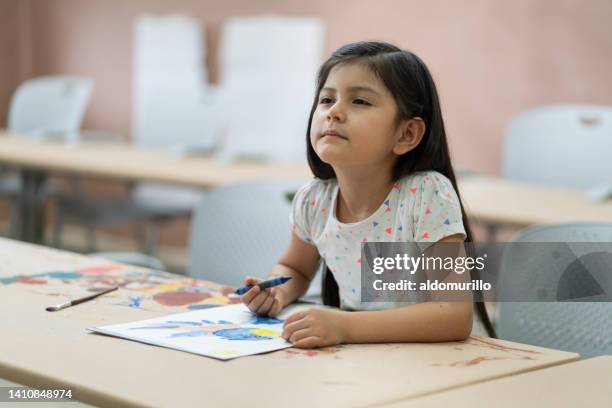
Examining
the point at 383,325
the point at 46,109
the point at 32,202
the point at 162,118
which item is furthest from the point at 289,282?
the point at 46,109

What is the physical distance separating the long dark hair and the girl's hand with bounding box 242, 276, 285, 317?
0.29 metres

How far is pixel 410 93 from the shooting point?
1.67m

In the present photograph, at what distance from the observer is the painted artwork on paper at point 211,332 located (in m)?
1.35

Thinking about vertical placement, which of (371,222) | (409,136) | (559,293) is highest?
(409,136)

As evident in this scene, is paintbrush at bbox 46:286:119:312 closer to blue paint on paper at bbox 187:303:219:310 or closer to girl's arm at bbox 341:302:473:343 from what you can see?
blue paint on paper at bbox 187:303:219:310

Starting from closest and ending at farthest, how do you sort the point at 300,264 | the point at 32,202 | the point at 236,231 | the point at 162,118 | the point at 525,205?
the point at 300,264
the point at 236,231
the point at 525,205
the point at 32,202
the point at 162,118

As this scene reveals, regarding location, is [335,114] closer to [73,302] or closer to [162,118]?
[73,302]

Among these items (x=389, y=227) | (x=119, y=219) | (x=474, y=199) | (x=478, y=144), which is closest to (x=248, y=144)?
(x=119, y=219)

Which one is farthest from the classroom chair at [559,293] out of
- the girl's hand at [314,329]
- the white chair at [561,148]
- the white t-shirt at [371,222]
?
the white chair at [561,148]

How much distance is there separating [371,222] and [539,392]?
0.54m

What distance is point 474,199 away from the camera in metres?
3.13

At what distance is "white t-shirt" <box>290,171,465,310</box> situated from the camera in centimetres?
160

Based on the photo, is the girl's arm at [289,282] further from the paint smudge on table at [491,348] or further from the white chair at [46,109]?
the white chair at [46,109]

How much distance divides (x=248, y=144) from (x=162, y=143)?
40 centimetres
